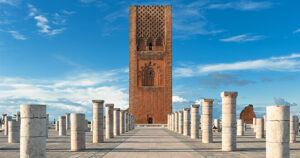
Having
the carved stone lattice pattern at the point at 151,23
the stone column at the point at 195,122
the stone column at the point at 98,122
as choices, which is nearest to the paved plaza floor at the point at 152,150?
the stone column at the point at 98,122

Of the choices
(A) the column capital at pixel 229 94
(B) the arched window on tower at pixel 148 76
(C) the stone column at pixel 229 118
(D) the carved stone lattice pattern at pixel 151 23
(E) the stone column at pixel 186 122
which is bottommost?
(E) the stone column at pixel 186 122

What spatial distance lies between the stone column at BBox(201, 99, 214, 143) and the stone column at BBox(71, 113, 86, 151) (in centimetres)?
780

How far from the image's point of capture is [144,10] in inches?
2488

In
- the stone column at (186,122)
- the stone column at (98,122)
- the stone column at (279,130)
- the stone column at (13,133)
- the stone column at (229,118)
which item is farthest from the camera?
the stone column at (186,122)

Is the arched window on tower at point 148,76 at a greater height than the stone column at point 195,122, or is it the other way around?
the arched window on tower at point 148,76

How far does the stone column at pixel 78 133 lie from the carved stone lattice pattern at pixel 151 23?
47724 mm

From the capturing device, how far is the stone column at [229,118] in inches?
611

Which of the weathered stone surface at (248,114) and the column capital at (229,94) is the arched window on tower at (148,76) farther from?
the column capital at (229,94)

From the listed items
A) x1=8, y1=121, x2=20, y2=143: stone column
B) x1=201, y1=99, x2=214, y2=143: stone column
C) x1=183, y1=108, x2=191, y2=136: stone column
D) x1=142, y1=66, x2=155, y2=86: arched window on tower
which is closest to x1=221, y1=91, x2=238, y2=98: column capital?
x1=201, y1=99, x2=214, y2=143: stone column

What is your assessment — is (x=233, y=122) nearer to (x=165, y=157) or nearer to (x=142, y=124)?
(x=165, y=157)

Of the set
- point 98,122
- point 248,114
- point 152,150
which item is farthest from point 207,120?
point 248,114

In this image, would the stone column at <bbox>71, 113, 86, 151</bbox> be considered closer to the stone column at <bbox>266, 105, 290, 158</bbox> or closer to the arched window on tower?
the stone column at <bbox>266, 105, 290, 158</bbox>

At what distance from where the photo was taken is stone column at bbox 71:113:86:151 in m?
15.4

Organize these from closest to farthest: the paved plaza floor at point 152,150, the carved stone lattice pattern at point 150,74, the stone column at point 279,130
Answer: the stone column at point 279,130
the paved plaza floor at point 152,150
the carved stone lattice pattern at point 150,74
